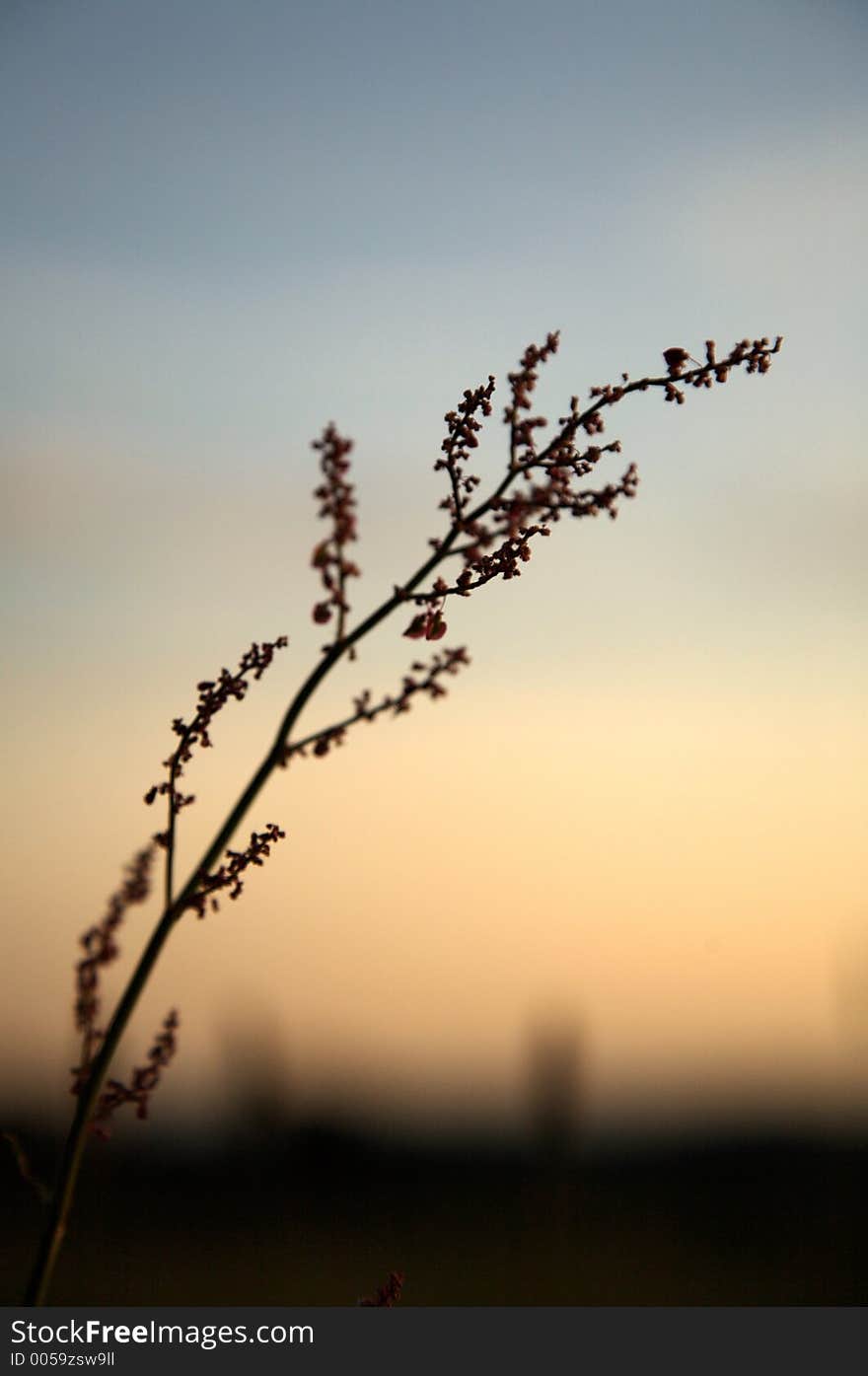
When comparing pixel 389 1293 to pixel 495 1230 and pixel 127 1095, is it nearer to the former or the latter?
pixel 127 1095

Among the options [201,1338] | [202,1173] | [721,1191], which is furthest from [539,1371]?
[721,1191]

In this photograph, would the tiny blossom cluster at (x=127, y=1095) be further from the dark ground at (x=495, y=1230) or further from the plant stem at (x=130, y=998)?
the dark ground at (x=495, y=1230)

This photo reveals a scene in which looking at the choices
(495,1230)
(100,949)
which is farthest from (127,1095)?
(495,1230)

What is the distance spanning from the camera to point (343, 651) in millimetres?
1409

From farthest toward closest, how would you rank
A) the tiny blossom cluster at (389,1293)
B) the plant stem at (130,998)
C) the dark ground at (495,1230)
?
the dark ground at (495,1230), the tiny blossom cluster at (389,1293), the plant stem at (130,998)

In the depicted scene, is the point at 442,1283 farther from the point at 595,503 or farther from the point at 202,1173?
the point at 595,503

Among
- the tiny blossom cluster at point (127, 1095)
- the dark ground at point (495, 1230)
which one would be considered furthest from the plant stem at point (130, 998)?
the dark ground at point (495, 1230)

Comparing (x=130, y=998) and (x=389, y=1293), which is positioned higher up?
(x=130, y=998)

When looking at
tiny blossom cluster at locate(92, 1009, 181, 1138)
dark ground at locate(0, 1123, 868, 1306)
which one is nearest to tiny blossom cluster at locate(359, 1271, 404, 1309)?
tiny blossom cluster at locate(92, 1009, 181, 1138)

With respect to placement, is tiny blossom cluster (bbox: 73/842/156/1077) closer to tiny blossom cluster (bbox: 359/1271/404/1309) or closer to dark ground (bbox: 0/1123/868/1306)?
tiny blossom cluster (bbox: 359/1271/404/1309)

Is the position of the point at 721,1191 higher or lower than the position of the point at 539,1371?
higher

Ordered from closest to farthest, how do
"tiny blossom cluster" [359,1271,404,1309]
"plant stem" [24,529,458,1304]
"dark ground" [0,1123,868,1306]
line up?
"plant stem" [24,529,458,1304] → "tiny blossom cluster" [359,1271,404,1309] → "dark ground" [0,1123,868,1306]

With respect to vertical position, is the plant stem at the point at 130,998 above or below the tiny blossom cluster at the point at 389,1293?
above

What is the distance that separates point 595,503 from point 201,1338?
161cm
